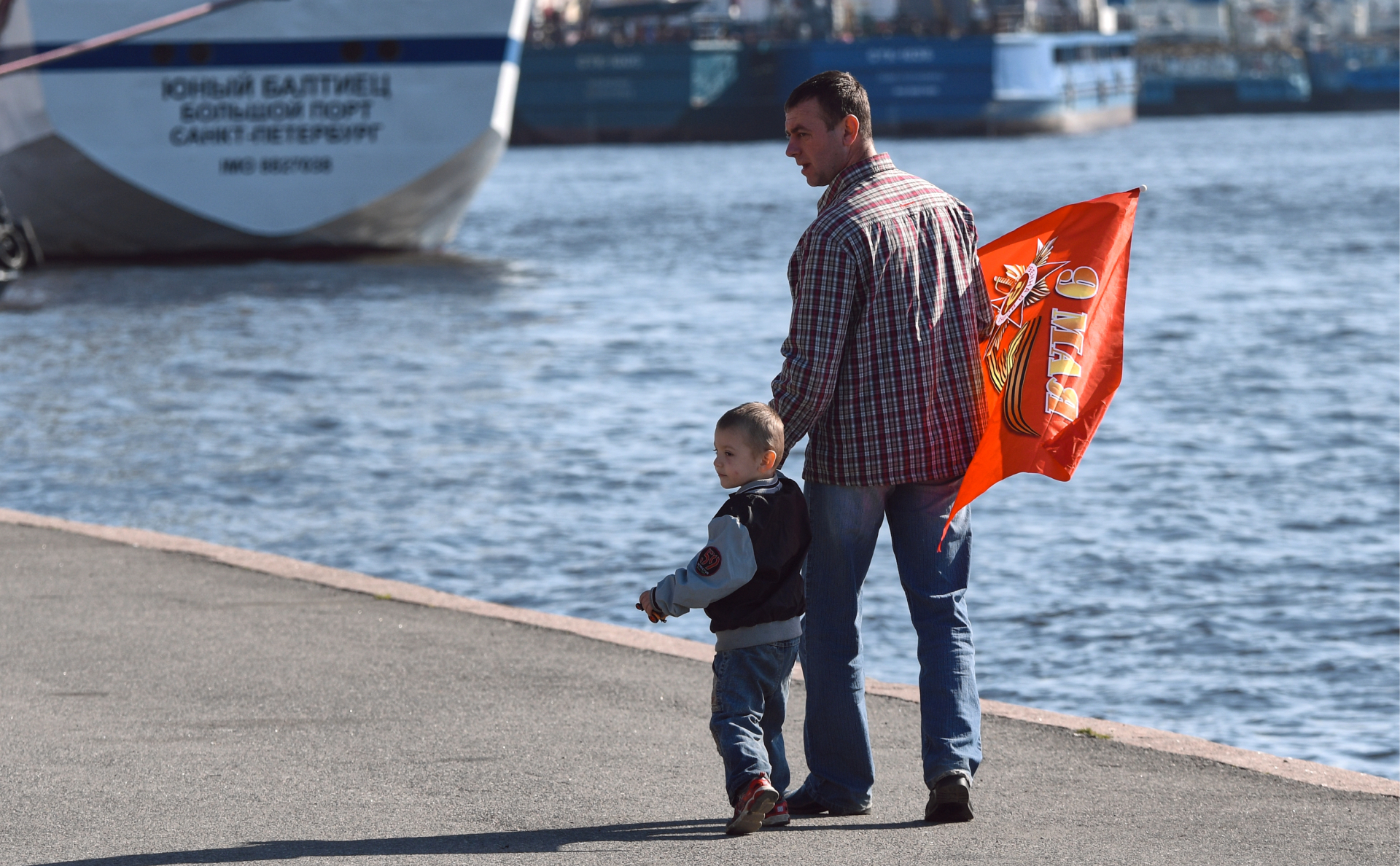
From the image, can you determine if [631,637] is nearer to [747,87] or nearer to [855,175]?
[855,175]

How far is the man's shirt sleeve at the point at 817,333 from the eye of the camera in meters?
4.31

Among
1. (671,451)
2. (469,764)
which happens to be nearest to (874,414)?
(469,764)

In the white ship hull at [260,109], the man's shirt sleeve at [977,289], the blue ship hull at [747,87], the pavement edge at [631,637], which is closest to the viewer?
the man's shirt sleeve at [977,289]

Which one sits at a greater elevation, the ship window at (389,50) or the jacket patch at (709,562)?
the ship window at (389,50)

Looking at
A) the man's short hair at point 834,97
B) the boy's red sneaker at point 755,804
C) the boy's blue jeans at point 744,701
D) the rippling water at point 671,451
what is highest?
the man's short hair at point 834,97

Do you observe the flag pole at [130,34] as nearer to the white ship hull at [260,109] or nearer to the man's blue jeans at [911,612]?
the white ship hull at [260,109]

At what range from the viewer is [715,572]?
418cm

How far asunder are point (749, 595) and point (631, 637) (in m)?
2.33

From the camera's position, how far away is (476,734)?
211 inches

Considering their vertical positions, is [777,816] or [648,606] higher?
[648,606]

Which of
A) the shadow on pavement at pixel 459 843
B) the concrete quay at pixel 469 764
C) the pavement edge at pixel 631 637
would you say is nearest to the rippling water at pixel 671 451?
the pavement edge at pixel 631 637

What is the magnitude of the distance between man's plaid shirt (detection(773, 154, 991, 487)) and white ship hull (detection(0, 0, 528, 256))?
23414mm

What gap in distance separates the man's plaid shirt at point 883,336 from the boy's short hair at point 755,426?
11cm

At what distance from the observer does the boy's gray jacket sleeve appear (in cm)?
418
